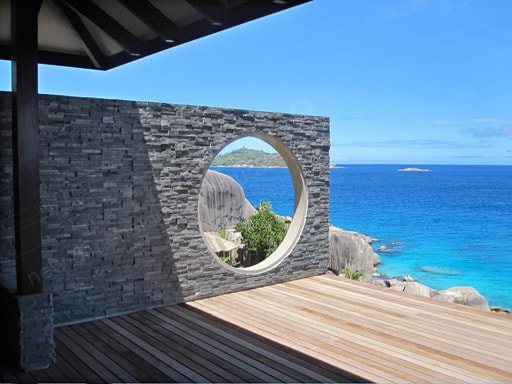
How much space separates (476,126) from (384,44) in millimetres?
22093

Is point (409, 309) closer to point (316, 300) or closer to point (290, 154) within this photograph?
point (316, 300)

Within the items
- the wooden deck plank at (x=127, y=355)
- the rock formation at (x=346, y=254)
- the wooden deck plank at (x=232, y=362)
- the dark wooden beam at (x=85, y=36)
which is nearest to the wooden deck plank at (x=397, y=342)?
the wooden deck plank at (x=232, y=362)

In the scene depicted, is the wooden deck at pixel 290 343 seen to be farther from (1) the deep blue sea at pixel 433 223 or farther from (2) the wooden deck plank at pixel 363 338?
Answer: (1) the deep blue sea at pixel 433 223

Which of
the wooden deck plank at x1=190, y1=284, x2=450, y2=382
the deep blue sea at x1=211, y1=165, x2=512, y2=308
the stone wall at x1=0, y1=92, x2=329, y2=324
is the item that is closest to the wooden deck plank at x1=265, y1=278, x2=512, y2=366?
the wooden deck plank at x1=190, y1=284, x2=450, y2=382

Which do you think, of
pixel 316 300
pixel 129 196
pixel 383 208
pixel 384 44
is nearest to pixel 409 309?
pixel 316 300

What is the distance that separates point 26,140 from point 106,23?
1.37 metres

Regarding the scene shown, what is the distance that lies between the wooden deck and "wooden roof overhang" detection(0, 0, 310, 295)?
0.81m

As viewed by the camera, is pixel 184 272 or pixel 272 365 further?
pixel 184 272

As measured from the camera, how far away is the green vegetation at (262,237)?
7742 millimetres

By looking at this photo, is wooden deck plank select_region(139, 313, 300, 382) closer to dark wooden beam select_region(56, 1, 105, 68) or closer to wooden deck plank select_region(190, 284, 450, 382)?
wooden deck plank select_region(190, 284, 450, 382)

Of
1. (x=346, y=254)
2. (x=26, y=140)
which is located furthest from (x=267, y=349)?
(x=346, y=254)

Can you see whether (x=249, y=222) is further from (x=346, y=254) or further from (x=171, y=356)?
(x=171, y=356)

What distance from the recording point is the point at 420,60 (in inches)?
1232

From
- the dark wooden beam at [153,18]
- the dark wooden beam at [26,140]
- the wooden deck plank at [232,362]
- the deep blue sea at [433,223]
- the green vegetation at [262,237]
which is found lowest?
the deep blue sea at [433,223]
